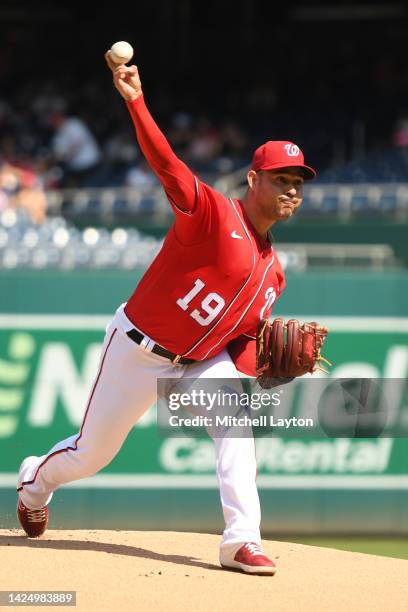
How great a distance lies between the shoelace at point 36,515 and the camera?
17.4 feet

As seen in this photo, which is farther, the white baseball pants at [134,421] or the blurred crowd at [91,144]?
the blurred crowd at [91,144]

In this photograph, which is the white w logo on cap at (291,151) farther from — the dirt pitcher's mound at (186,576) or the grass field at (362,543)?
the grass field at (362,543)

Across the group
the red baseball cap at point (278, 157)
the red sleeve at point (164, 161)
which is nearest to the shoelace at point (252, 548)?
the red sleeve at point (164, 161)

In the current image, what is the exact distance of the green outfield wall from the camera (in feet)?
22.4

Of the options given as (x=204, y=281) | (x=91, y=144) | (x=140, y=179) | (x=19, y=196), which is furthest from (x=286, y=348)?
(x=91, y=144)

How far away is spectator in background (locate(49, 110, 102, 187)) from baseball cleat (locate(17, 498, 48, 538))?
31.0 feet

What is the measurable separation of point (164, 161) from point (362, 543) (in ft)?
11.1

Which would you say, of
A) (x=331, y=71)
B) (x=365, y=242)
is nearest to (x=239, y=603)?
(x=365, y=242)

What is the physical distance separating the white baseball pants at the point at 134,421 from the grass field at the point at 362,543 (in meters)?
2.30

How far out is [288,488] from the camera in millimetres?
7004

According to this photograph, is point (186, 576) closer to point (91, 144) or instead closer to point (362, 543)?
point (362, 543)

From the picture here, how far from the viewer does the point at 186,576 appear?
15.2 ft

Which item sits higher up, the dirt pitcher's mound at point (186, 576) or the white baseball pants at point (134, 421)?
the white baseball pants at point (134, 421)

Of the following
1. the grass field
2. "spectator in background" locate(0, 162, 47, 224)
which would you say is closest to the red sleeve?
the grass field
